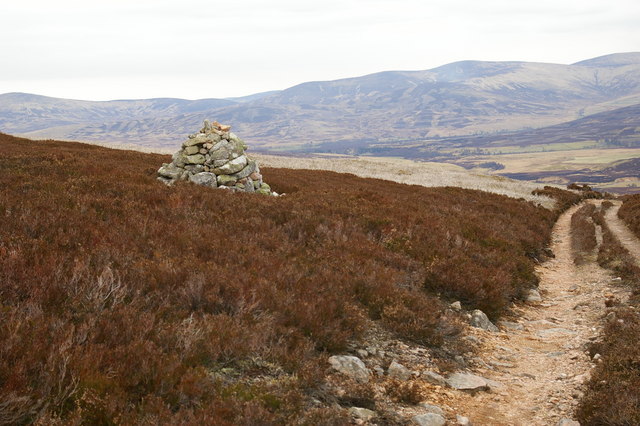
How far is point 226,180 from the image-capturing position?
16828 mm

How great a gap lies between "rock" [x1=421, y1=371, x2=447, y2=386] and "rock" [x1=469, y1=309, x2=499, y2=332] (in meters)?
2.82

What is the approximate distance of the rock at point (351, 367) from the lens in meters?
5.87

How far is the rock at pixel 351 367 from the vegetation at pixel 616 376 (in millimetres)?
2812

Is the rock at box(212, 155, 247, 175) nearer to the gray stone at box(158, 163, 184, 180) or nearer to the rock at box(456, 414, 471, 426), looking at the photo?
the gray stone at box(158, 163, 184, 180)

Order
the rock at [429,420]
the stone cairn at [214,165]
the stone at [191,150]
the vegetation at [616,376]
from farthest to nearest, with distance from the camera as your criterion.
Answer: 1. the stone at [191,150]
2. the stone cairn at [214,165]
3. the rock at [429,420]
4. the vegetation at [616,376]

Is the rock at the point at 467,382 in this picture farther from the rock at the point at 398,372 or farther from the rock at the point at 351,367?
the rock at the point at 351,367

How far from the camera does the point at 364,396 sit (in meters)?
5.37

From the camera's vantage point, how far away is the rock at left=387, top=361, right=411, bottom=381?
20.5 feet

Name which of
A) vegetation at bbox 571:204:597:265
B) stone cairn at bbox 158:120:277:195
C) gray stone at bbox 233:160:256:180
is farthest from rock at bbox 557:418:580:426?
gray stone at bbox 233:160:256:180

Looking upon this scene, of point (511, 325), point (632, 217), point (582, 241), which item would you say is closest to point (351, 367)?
point (511, 325)

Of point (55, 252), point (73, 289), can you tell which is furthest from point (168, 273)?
point (55, 252)

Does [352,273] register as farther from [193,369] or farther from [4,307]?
[4,307]

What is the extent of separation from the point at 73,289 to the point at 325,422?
152 inches

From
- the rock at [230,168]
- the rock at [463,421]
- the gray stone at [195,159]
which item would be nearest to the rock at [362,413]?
the rock at [463,421]
